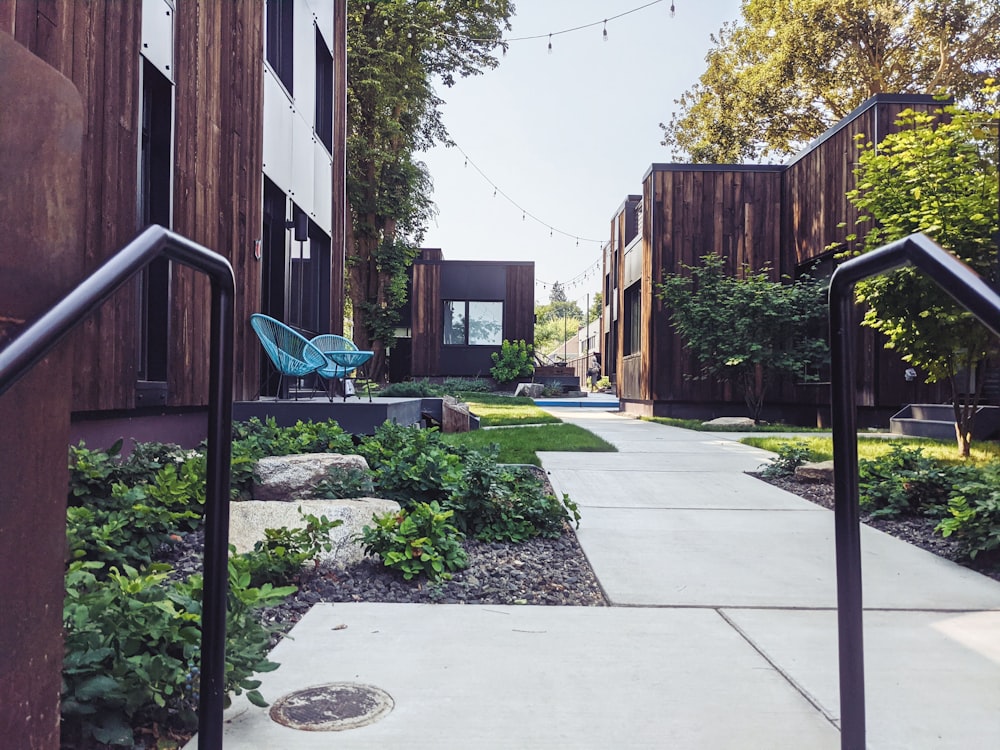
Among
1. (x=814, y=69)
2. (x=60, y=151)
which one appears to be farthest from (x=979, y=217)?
(x=814, y=69)

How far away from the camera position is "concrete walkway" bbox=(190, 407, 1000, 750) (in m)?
1.58

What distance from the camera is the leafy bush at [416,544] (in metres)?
2.76

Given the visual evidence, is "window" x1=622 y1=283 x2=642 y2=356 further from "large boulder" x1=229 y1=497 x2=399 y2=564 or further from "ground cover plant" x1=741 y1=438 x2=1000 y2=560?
"large boulder" x1=229 y1=497 x2=399 y2=564

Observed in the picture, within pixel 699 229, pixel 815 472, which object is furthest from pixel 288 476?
pixel 699 229

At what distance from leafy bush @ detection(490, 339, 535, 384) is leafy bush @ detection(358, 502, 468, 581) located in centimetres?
1791

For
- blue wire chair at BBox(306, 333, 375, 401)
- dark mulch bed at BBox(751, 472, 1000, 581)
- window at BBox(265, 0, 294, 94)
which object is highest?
window at BBox(265, 0, 294, 94)

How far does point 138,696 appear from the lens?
1.46m

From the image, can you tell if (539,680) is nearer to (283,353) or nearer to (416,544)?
(416,544)

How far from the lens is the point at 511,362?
21.0 m

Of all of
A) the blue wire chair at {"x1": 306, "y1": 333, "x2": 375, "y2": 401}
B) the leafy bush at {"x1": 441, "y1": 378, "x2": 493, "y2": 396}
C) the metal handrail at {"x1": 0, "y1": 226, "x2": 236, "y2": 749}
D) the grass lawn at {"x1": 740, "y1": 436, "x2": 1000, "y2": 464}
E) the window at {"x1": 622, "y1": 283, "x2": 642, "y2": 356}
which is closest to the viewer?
the metal handrail at {"x1": 0, "y1": 226, "x2": 236, "y2": 749}

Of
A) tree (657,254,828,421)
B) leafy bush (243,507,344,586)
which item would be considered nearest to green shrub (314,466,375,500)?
leafy bush (243,507,344,586)

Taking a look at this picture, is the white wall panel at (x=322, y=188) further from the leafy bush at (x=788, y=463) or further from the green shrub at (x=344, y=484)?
the leafy bush at (x=788, y=463)

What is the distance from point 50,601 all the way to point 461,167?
69.9 ft

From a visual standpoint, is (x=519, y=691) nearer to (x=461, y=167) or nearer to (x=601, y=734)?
(x=601, y=734)
